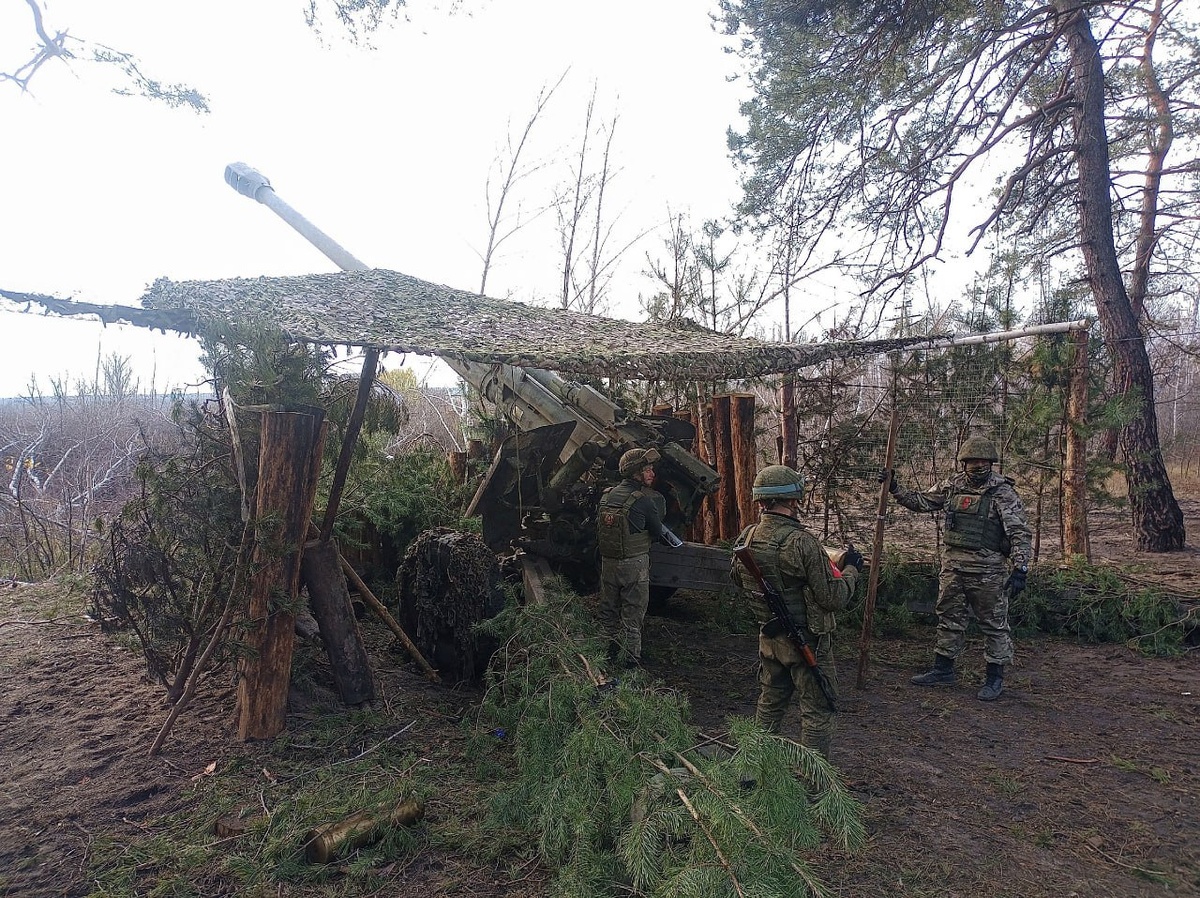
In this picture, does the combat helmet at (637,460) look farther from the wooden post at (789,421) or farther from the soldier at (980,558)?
the wooden post at (789,421)

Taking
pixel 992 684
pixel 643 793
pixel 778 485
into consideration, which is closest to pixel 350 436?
pixel 778 485

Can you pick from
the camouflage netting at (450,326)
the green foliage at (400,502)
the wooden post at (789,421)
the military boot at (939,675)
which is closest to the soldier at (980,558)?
the military boot at (939,675)

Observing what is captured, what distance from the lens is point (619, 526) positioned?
19.4 ft

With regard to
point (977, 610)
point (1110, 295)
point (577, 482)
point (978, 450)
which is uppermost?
point (1110, 295)

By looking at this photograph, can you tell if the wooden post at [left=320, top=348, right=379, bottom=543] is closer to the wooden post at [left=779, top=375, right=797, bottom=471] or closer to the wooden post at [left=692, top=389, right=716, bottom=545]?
the wooden post at [left=692, top=389, right=716, bottom=545]

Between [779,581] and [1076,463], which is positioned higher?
[1076,463]

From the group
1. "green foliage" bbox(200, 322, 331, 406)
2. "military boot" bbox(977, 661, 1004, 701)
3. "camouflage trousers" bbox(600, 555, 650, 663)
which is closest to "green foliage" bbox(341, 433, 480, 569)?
"camouflage trousers" bbox(600, 555, 650, 663)

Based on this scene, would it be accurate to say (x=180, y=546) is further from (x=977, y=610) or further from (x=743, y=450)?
(x=977, y=610)

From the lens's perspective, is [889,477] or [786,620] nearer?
[786,620]

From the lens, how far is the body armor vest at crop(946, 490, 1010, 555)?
577 cm

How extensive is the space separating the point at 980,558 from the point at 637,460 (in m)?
2.79

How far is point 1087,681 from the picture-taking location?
6004 mm

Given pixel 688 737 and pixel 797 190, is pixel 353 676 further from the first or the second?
pixel 797 190

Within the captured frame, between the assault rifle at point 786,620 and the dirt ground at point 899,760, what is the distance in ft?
2.24
